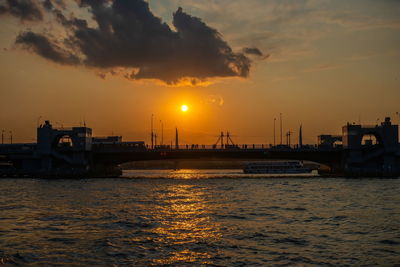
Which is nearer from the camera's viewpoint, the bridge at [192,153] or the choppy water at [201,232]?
the choppy water at [201,232]

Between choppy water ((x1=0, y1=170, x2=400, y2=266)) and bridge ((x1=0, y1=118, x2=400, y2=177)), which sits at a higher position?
bridge ((x1=0, y1=118, x2=400, y2=177))

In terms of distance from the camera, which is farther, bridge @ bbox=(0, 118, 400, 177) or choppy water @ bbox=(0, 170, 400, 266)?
bridge @ bbox=(0, 118, 400, 177)

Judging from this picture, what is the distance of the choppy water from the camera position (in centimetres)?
3556

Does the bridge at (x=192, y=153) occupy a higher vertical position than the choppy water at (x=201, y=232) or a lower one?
higher

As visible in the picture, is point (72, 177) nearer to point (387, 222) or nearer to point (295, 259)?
point (387, 222)

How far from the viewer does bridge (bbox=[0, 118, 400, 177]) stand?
15238 cm

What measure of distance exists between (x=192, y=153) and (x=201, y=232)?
366 ft

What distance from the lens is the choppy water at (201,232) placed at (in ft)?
117

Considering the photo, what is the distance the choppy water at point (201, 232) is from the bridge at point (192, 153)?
259 ft

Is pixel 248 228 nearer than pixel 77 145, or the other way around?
pixel 248 228

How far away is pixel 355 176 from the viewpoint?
14788 centimetres

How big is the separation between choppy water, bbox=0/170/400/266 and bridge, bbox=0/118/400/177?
78.9m

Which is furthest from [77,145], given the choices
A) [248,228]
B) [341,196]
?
[248,228]

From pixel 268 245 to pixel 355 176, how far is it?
115781 mm
